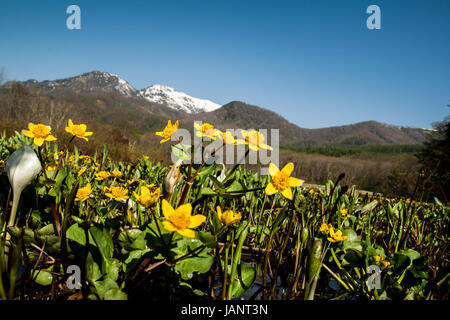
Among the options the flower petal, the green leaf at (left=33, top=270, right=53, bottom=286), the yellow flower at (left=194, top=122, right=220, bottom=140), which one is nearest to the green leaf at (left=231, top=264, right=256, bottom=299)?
the yellow flower at (left=194, top=122, right=220, bottom=140)

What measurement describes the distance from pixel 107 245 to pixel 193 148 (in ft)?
1.46

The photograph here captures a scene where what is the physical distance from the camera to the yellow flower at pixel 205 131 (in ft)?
2.92

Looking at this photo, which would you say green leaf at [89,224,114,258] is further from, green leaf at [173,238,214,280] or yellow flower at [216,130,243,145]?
yellow flower at [216,130,243,145]

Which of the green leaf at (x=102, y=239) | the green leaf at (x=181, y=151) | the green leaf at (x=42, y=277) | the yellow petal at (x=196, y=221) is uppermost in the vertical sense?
the green leaf at (x=181, y=151)

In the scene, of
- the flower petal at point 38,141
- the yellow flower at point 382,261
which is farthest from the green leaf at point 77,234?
the yellow flower at point 382,261

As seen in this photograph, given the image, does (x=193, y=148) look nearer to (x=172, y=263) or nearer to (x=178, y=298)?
(x=172, y=263)

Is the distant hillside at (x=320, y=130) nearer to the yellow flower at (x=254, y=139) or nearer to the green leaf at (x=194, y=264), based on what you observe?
the yellow flower at (x=254, y=139)

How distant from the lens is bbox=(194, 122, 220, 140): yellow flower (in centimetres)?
89

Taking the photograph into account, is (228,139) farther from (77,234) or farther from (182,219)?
(77,234)

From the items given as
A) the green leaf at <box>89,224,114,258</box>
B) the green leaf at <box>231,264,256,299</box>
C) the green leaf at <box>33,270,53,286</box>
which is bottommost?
the green leaf at <box>231,264,256,299</box>

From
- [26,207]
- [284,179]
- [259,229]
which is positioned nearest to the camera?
[284,179]
